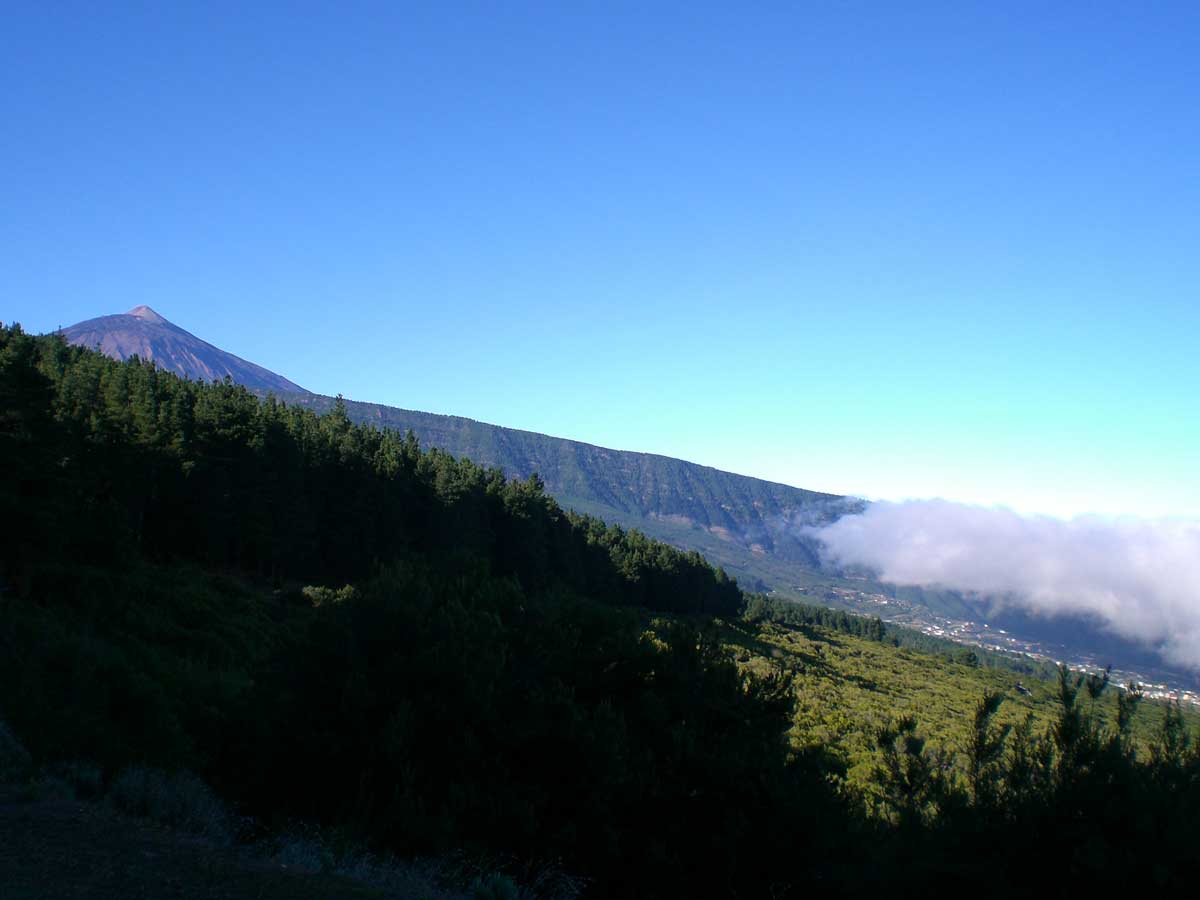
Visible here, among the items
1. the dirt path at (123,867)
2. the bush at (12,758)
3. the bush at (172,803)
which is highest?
the dirt path at (123,867)

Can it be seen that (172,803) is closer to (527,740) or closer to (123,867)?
(123,867)

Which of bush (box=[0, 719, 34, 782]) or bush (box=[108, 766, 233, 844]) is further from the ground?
bush (box=[108, 766, 233, 844])

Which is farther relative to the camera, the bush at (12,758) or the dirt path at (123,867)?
the bush at (12,758)

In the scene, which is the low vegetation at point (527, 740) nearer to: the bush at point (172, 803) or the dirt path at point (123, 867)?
the bush at point (172, 803)

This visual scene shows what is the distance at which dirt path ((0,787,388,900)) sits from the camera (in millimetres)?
6910

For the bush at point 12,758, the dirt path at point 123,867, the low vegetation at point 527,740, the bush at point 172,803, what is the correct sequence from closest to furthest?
the dirt path at point 123,867, the low vegetation at point 527,740, the bush at point 172,803, the bush at point 12,758

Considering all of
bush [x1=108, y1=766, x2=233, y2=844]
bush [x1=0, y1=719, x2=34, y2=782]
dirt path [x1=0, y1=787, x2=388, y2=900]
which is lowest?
bush [x1=0, y1=719, x2=34, y2=782]

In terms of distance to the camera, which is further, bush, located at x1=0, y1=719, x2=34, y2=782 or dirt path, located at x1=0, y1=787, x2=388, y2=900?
bush, located at x1=0, y1=719, x2=34, y2=782

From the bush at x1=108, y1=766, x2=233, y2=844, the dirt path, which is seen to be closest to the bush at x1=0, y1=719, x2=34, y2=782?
the bush at x1=108, y1=766, x2=233, y2=844

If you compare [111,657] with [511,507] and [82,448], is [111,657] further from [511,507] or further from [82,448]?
[511,507]

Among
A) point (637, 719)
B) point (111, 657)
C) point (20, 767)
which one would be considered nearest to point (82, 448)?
point (111, 657)

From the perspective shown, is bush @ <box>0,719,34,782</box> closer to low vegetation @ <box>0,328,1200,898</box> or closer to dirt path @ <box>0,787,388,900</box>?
low vegetation @ <box>0,328,1200,898</box>

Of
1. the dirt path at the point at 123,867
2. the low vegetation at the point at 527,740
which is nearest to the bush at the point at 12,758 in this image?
the low vegetation at the point at 527,740

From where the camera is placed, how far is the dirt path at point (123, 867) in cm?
691
